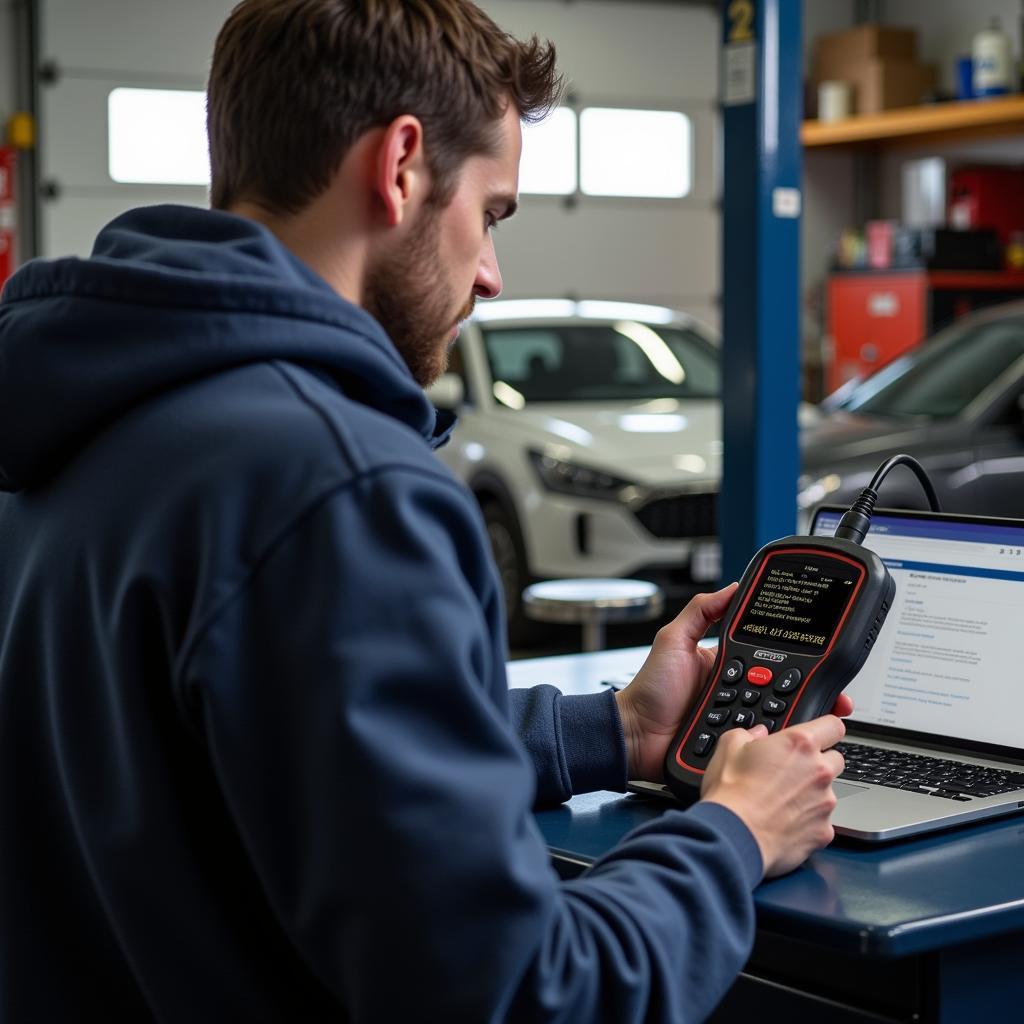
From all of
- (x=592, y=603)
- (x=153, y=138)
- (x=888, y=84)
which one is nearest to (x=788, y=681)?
(x=592, y=603)

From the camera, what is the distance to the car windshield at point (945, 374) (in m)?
6.09

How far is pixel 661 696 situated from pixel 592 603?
2727 millimetres

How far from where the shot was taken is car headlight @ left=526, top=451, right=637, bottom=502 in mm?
5934

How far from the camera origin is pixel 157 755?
1.05m

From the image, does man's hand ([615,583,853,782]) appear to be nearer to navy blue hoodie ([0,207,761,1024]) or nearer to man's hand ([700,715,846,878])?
man's hand ([700,715,846,878])

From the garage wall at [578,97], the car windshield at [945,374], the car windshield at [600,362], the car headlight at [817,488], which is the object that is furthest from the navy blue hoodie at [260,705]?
the garage wall at [578,97]

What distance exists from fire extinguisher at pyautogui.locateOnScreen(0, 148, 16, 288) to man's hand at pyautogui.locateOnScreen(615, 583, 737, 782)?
845 cm

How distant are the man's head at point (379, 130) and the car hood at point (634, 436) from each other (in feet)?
15.2

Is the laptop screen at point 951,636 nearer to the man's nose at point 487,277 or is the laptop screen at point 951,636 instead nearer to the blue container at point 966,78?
the man's nose at point 487,277

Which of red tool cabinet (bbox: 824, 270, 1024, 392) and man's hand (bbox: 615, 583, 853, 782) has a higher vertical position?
red tool cabinet (bbox: 824, 270, 1024, 392)

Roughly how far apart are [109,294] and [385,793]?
395mm

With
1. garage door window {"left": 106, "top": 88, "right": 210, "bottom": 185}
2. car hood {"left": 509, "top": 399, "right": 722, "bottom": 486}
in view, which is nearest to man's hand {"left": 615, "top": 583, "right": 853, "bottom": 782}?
car hood {"left": 509, "top": 399, "right": 722, "bottom": 486}

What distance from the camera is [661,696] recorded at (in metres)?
1.65

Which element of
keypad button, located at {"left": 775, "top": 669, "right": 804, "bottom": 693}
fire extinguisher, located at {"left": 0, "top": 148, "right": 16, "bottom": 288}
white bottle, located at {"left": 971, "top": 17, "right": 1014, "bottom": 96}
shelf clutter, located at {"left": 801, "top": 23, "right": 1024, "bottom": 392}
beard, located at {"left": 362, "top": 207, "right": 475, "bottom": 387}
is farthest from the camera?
shelf clutter, located at {"left": 801, "top": 23, "right": 1024, "bottom": 392}
